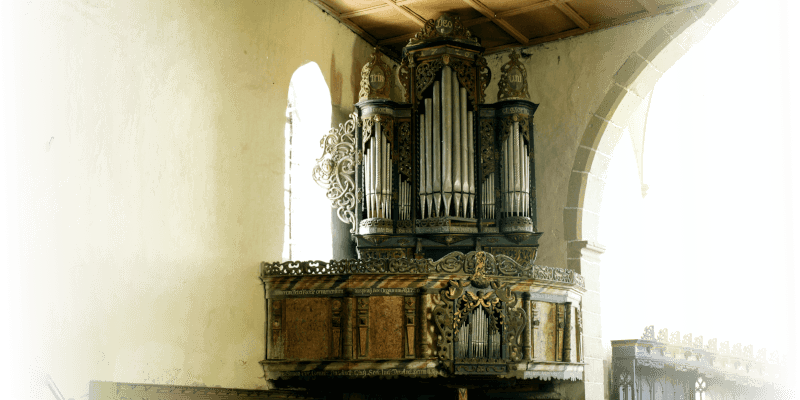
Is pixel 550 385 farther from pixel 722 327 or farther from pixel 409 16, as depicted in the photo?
pixel 722 327

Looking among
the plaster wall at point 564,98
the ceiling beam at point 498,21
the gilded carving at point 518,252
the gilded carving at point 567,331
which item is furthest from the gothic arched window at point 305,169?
the plaster wall at point 564,98

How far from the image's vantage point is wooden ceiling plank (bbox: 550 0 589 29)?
392 inches

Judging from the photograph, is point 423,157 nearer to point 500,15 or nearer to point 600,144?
point 500,15

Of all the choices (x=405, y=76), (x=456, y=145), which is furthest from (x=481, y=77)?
(x=456, y=145)

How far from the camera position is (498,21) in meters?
10.4

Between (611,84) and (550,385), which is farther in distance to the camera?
(611,84)

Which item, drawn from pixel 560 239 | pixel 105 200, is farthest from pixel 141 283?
pixel 560 239

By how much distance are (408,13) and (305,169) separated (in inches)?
89.8

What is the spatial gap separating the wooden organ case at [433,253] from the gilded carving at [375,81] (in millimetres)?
15

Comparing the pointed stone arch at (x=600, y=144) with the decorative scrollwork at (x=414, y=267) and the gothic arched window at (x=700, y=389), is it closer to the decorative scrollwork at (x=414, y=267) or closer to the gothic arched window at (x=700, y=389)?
the decorative scrollwork at (x=414, y=267)

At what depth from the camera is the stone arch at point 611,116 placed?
33.1ft

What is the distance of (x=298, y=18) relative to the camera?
30.6ft

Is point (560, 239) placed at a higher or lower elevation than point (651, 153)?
lower

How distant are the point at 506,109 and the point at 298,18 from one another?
2.52 meters
